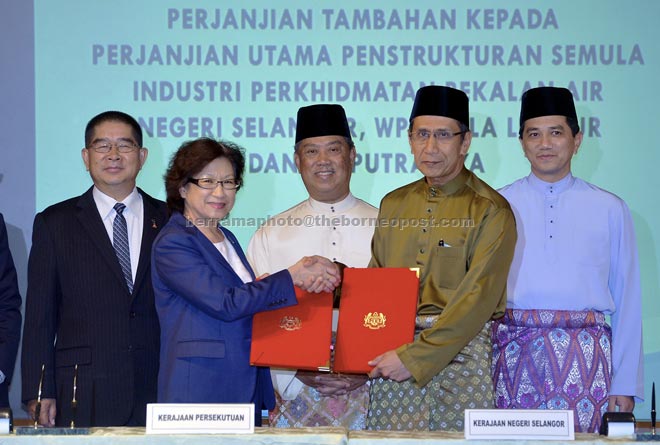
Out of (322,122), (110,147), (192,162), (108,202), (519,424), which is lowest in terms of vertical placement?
(519,424)

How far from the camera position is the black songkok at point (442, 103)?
3.45 m

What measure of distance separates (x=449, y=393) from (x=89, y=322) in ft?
4.38

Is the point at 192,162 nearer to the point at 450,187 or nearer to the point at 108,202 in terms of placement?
the point at 108,202

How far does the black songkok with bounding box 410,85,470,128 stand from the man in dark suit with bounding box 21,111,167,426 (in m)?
1.15

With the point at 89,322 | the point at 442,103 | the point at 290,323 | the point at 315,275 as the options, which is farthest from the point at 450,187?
the point at 89,322

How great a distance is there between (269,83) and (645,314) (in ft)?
7.01

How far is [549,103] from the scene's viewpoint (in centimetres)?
365

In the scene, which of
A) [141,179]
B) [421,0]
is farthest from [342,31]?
[141,179]

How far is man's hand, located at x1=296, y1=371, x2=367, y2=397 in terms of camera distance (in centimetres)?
359

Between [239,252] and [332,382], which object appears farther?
[332,382]

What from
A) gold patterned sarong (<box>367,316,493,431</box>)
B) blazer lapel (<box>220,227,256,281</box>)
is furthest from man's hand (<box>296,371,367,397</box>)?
blazer lapel (<box>220,227,256,281</box>)

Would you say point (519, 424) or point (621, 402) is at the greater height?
point (519, 424)

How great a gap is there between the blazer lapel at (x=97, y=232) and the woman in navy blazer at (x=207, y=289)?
0.42 metres

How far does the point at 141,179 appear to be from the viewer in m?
4.62
